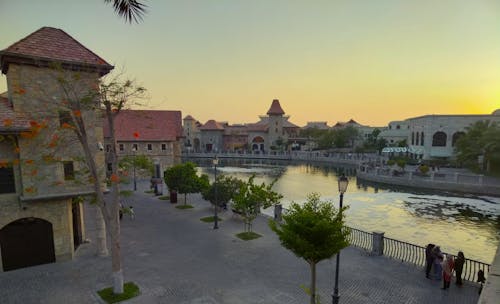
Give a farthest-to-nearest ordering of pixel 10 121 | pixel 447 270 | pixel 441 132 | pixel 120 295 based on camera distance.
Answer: pixel 441 132
pixel 10 121
pixel 447 270
pixel 120 295

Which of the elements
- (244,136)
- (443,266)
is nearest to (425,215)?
(443,266)

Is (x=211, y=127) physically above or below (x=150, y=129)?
above

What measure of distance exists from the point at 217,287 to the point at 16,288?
7631mm

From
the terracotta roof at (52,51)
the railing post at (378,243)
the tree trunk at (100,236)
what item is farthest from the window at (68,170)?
the railing post at (378,243)

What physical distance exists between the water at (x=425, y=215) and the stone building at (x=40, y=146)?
15642 millimetres

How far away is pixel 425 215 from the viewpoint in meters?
24.4

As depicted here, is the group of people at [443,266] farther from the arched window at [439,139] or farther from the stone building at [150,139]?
the arched window at [439,139]

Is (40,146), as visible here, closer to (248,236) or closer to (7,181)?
(7,181)

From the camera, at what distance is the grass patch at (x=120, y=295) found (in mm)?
9867

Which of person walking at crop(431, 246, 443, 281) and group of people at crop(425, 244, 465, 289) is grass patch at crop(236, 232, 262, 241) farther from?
person walking at crop(431, 246, 443, 281)

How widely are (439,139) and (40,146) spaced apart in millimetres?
65865

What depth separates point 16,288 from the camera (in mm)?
10562

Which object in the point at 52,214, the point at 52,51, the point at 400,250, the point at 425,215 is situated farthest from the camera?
the point at 425,215

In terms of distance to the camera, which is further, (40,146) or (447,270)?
(40,146)
